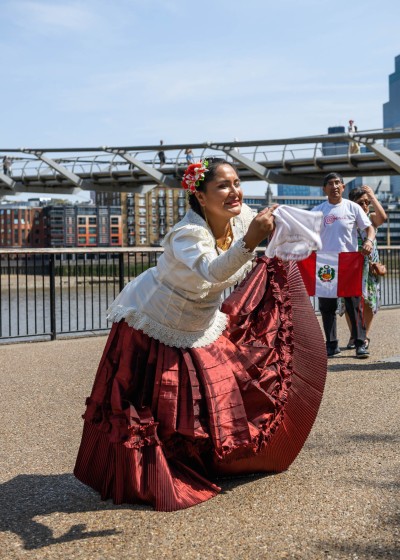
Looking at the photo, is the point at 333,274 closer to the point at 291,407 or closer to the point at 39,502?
the point at 291,407

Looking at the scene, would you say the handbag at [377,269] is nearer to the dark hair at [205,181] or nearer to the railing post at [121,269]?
the railing post at [121,269]

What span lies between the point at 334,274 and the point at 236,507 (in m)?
4.81

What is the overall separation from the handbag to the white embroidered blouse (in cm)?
443

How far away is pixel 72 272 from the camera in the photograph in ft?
42.1

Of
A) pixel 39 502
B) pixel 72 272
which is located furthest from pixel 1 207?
pixel 39 502

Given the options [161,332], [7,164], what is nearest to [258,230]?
[161,332]

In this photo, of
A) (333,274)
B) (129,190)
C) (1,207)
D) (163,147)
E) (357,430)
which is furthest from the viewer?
(1,207)

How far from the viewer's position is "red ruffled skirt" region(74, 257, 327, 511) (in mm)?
3145

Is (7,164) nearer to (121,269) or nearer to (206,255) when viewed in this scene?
(121,269)

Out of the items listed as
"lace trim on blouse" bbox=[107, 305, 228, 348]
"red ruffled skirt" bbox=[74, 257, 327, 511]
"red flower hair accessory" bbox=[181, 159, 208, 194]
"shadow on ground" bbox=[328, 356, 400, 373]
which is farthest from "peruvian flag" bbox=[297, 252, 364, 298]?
"red flower hair accessory" bbox=[181, 159, 208, 194]

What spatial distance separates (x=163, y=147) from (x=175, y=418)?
174 feet

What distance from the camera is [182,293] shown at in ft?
10.6

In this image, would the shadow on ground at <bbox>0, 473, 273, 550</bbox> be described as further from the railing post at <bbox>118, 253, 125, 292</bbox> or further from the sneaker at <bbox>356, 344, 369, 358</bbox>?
the railing post at <bbox>118, 253, 125, 292</bbox>

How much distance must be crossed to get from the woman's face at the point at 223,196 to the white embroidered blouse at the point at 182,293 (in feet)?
0.24
